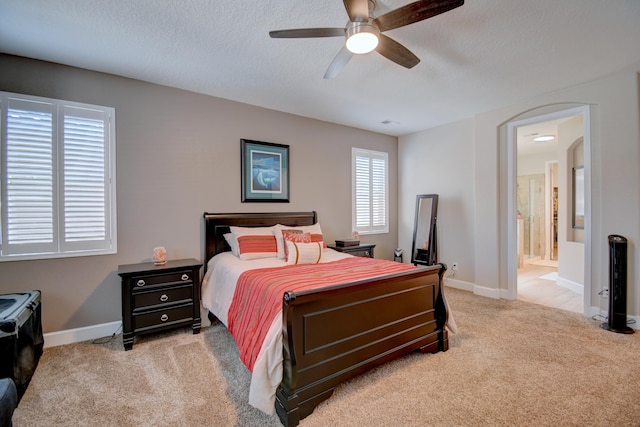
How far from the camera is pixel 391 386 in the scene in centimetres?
215

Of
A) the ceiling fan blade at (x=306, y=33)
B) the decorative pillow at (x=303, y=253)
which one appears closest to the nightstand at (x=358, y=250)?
the decorative pillow at (x=303, y=253)

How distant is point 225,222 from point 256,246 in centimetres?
63

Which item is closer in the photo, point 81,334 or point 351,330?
point 351,330

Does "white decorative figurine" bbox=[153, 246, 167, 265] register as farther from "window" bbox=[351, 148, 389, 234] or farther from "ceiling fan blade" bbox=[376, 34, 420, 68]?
"window" bbox=[351, 148, 389, 234]

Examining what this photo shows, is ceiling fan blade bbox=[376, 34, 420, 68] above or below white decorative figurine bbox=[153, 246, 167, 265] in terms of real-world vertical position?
above

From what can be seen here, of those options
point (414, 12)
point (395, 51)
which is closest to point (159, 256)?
point (395, 51)

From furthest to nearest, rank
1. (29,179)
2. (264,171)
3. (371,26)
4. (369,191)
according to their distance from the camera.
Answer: (369,191), (264,171), (29,179), (371,26)

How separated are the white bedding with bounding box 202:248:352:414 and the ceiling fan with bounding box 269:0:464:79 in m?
1.89

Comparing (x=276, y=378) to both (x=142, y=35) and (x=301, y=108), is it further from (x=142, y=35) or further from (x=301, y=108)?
(x=301, y=108)

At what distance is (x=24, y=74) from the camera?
2.73 metres

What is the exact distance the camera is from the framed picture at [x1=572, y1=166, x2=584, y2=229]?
4.80m

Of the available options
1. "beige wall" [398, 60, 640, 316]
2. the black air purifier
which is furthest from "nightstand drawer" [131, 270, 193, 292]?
the black air purifier

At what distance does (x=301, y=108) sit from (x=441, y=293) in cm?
300

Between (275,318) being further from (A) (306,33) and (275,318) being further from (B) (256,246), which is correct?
(A) (306,33)
